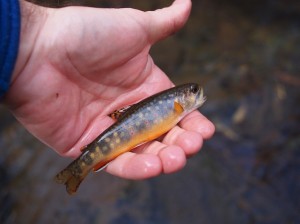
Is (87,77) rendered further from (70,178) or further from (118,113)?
(70,178)

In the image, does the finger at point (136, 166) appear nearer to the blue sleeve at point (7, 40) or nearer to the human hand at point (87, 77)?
the human hand at point (87, 77)

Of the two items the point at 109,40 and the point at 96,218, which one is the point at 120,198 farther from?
the point at 109,40

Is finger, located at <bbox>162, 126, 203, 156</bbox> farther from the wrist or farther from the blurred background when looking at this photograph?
the blurred background

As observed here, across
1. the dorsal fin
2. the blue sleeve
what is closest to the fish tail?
the dorsal fin

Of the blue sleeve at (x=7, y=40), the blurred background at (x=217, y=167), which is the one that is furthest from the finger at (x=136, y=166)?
the blurred background at (x=217, y=167)

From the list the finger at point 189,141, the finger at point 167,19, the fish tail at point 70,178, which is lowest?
the fish tail at point 70,178

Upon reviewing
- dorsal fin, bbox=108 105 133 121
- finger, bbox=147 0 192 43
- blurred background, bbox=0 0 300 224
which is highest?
finger, bbox=147 0 192 43
